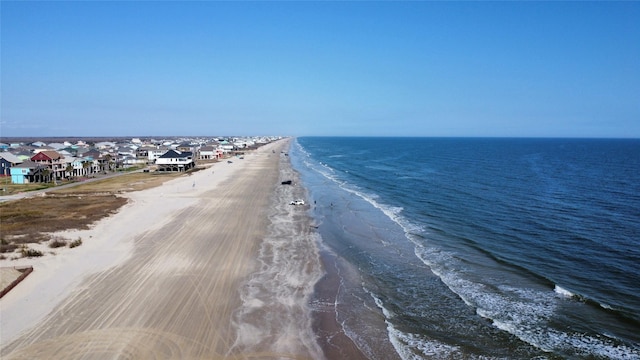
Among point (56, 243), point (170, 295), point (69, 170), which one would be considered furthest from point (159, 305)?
point (69, 170)

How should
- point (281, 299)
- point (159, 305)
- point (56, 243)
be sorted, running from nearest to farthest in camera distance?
point (159, 305), point (281, 299), point (56, 243)

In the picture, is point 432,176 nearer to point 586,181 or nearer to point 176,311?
point 586,181

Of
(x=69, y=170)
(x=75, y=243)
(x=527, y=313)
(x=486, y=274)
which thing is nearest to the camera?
(x=527, y=313)

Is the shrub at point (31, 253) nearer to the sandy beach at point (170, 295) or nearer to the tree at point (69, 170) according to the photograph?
the sandy beach at point (170, 295)

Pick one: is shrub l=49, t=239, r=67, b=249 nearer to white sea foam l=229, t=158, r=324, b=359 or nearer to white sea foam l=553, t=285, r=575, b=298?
white sea foam l=229, t=158, r=324, b=359

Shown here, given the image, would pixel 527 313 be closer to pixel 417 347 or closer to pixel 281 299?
pixel 417 347

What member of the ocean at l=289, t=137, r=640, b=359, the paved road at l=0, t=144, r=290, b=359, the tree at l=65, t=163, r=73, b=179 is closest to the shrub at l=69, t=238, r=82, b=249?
the paved road at l=0, t=144, r=290, b=359

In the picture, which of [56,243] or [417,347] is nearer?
[417,347]
